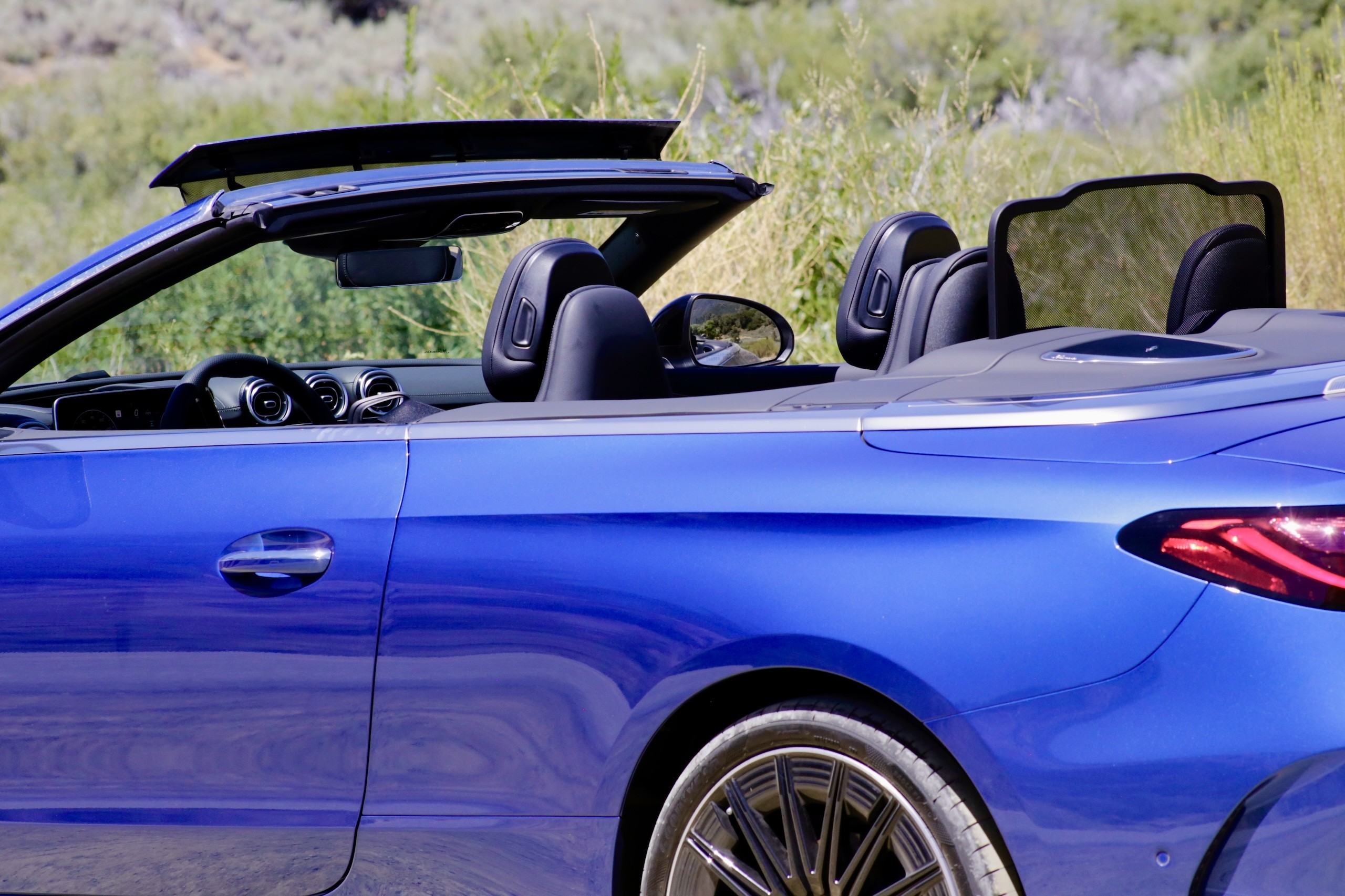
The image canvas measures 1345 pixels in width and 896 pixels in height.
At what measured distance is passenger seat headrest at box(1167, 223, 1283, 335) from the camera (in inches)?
121

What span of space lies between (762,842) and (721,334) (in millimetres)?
2430

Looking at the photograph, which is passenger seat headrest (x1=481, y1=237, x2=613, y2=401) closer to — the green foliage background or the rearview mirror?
the rearview mirror

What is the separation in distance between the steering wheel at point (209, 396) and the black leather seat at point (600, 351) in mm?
772

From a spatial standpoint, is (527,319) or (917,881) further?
(527,319)

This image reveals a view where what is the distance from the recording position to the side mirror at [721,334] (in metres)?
4.33

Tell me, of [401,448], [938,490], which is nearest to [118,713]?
[401,448]

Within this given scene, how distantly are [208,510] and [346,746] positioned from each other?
47cm

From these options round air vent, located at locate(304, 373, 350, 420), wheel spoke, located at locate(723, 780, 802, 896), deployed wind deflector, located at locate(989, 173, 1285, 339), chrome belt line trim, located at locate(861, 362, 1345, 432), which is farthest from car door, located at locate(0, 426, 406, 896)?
round air vent, located at locate(304, 373, 350, 420)

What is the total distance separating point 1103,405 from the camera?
2.00 metres

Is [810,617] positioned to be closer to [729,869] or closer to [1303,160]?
[729,869]

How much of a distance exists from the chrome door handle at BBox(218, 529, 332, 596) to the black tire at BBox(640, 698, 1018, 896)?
678mm

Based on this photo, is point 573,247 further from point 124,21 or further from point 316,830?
point 124,21

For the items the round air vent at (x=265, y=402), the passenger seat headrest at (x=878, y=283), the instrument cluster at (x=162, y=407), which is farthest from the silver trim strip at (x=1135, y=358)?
the round air vent at (x=265, y=402)

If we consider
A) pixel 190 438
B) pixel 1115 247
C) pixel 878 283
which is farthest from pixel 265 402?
pixel 1115 247
